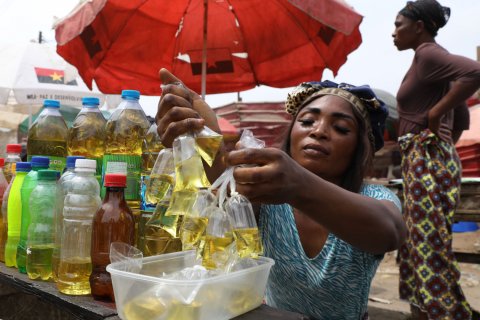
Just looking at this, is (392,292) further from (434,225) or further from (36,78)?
(36,78)

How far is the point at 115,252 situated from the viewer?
1175 millimetres

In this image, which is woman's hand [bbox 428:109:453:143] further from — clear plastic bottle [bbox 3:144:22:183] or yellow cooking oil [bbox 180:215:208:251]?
clear plastic bottle [bbox 3:144:22:183]

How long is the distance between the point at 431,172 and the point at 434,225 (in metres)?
0.38

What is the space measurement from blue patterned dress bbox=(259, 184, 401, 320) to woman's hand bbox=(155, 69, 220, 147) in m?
0.61

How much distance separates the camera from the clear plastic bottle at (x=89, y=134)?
169cm

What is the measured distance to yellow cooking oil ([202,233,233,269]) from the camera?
114 cm

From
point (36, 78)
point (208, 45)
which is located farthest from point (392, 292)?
point (36, 78)

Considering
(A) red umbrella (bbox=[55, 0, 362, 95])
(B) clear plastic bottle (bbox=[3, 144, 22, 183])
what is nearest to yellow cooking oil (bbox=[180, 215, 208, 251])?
(B) clear plastic bottle (bbox=[3, 144, 22, 183])

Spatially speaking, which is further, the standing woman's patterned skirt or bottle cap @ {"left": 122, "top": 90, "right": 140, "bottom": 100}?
the standing woman's patterned skirt

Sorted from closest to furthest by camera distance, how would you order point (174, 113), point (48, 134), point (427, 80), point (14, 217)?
1. point (174, 113)
2. point (14, 217)
3. point (48, 134)
4. point (427, 80)

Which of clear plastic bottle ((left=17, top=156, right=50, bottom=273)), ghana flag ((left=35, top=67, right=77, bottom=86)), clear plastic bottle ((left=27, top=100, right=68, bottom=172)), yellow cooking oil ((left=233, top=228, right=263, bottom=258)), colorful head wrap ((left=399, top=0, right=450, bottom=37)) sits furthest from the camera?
ghana flag ((left=35, top=67, right=77, bottom=86))

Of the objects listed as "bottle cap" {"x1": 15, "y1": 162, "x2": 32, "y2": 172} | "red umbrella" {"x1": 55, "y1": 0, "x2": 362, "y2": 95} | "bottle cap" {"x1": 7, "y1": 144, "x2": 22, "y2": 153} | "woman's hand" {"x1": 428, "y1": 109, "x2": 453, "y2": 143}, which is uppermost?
"red umbrella" {"x1": 55, "y1": 0, "x2": 362, "y2": 95}

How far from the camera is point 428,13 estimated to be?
11.3ft

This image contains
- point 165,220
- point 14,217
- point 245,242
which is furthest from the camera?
point 14,217
